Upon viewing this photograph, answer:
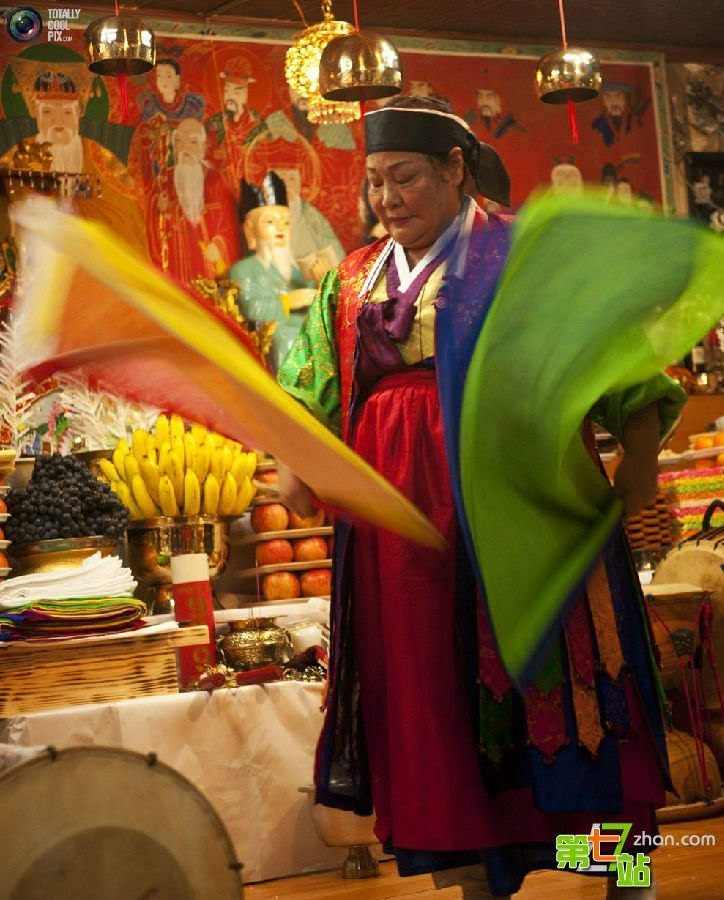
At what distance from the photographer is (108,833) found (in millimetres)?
1978

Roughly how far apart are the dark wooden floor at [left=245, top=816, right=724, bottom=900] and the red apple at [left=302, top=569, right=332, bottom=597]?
954 mm

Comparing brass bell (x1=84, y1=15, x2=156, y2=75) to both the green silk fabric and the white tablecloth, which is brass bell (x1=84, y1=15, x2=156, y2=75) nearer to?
the white tablecloth

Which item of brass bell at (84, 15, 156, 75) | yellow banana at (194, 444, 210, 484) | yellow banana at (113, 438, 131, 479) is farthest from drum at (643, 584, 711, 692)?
brass bell at (84, 15, 156, 75)

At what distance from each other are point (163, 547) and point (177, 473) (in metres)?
0.20

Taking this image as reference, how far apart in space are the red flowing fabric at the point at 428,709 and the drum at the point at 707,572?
2.01 meters

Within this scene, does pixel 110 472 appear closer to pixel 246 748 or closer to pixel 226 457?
pixel 226 457

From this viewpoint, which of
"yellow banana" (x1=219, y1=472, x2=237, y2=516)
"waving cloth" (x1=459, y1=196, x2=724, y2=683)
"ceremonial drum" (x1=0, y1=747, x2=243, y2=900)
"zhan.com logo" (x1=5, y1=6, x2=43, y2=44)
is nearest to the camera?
"ceremonial drum" (x1=0, y1=747, x2=243, y2=900)

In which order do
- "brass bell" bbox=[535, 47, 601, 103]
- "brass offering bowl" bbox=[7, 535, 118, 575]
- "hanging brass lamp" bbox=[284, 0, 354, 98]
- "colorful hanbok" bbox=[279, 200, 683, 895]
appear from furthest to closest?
1. "brass bell" bbox=[535, 47, 601, 103]
2. "hanging brass lamp" bbox=[284, 0, 354, 98]
3. "brass offering bowl" bbox=[7, 535, 118, 575]
4. "colorful hanbok" bbox=[279, 200, 683, 895]

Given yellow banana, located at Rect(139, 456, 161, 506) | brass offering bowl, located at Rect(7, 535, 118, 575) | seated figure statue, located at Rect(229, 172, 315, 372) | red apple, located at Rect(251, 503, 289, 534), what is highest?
seated figure statue, located at Rect(229, 172, 315, 372)

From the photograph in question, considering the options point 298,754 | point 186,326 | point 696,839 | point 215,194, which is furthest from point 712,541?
point 215,194

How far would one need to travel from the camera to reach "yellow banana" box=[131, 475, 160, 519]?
3.86 meters

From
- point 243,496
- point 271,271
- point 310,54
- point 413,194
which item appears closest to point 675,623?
point 243,496

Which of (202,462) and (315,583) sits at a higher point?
(202,462)

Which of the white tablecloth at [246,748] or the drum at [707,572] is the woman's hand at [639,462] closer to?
the white tablecloth at [246,748]
